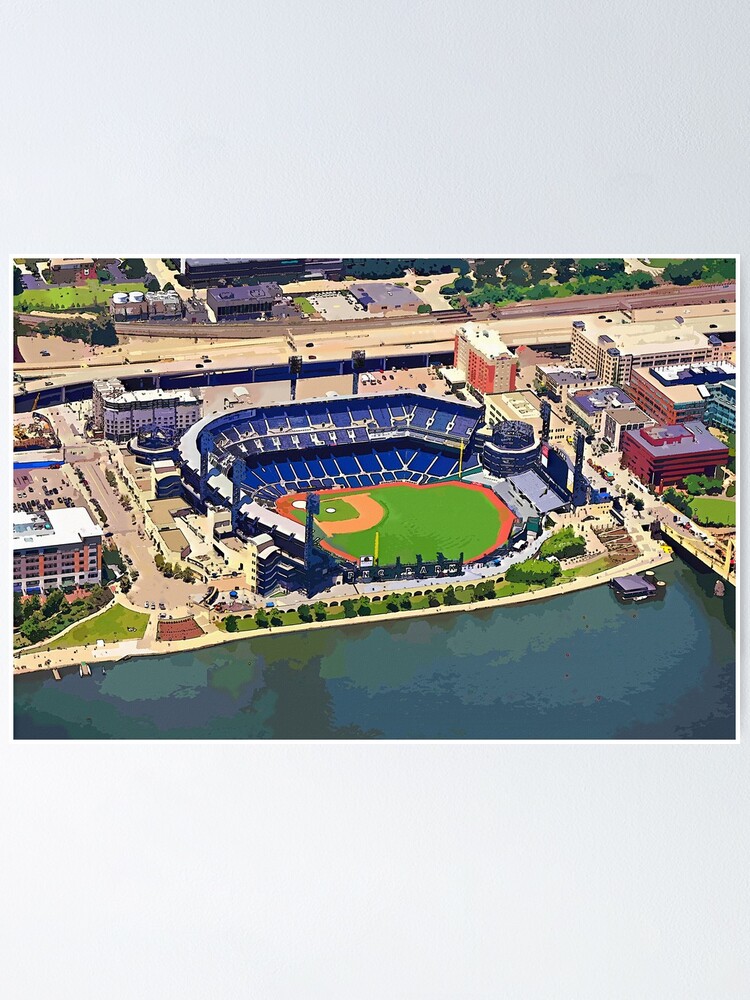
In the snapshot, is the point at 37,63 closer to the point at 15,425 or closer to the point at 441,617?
the point at 15,425

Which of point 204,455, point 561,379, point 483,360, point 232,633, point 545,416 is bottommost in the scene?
point 232,633

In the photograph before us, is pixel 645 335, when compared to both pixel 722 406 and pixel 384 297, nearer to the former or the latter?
pixel 722 406

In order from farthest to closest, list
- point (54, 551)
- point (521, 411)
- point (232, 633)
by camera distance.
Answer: point (521, 411) → point (232, 633) → point (54, 551)

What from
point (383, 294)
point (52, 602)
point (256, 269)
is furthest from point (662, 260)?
point (52, 602)

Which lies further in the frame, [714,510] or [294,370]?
[294,370]

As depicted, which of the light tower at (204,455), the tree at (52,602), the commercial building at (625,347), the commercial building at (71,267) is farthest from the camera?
the light tower at (204,455)

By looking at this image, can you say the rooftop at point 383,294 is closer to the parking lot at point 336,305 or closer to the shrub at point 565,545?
the parking lot at point 336,305

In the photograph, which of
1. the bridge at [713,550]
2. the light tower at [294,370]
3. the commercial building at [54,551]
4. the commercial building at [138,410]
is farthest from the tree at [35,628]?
the bridge at [713,550]
